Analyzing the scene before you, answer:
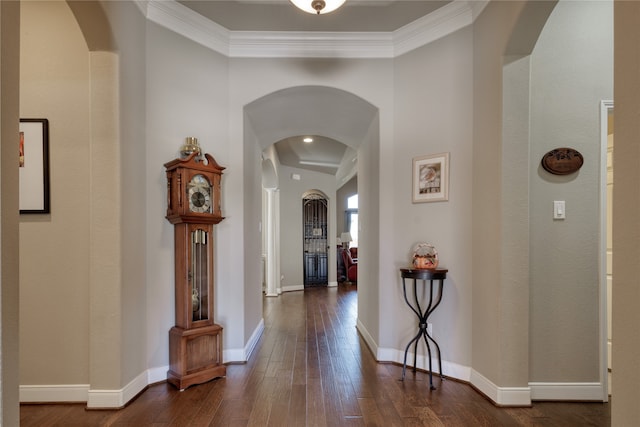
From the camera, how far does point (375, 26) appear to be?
2787 mm

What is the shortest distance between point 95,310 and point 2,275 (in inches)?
44.7

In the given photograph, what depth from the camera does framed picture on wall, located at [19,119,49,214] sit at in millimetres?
2203

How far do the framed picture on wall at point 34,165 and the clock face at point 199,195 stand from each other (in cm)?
93

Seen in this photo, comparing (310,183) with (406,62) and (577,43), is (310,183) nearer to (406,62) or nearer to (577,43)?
(406,62)

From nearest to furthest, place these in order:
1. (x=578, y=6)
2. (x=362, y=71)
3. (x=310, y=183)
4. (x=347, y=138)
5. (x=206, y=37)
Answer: (x=578, y=6) < (x=206, y=37) < (x=362, y=71) < (x=347, y=138) < (x=310, y=183)

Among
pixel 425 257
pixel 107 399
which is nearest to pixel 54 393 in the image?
pixel 107 399

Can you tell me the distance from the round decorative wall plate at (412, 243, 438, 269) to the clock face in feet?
5.62

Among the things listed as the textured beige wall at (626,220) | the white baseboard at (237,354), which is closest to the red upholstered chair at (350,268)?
the white baseboard at (237,354)

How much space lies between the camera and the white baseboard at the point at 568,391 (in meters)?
2.25

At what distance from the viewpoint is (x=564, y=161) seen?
88.9 inches

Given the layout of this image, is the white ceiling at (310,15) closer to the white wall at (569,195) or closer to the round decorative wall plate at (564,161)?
the white wall at (569,195)

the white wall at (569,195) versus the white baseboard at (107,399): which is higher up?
the white wall at (569,195)

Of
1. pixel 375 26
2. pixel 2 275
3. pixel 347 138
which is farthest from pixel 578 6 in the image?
pixel 2 275

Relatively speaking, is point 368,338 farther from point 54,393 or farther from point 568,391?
point 54,393
